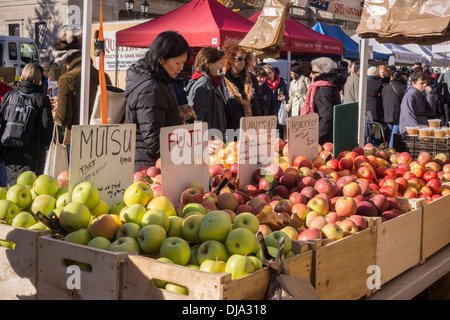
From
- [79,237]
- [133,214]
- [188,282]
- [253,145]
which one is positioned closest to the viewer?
[188,282]

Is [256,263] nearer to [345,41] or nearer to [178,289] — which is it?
[178,289]

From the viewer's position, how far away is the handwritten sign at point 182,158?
272cm

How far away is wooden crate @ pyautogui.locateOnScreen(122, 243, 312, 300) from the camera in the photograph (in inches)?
67.9

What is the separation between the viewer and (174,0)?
26969 mm

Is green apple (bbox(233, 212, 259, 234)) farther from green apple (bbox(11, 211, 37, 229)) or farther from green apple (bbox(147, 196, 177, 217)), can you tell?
green apple (bbox(11, 211, 37, 229))

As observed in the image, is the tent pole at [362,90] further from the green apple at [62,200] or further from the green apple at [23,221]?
the green apple at [23,221]

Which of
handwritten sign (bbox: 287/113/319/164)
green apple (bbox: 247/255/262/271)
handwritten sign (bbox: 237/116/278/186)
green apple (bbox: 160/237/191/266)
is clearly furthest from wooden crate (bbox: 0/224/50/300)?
handwritten sign (bbox: 287/113/319/164)

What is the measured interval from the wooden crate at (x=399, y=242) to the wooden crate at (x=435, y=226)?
0.07 metres

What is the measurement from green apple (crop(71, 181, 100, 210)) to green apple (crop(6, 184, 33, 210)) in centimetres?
29

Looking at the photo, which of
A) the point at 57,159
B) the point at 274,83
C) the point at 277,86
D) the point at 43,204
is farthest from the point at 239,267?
the point at 277,86

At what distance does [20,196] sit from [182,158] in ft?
2.66

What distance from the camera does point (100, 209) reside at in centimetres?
241
